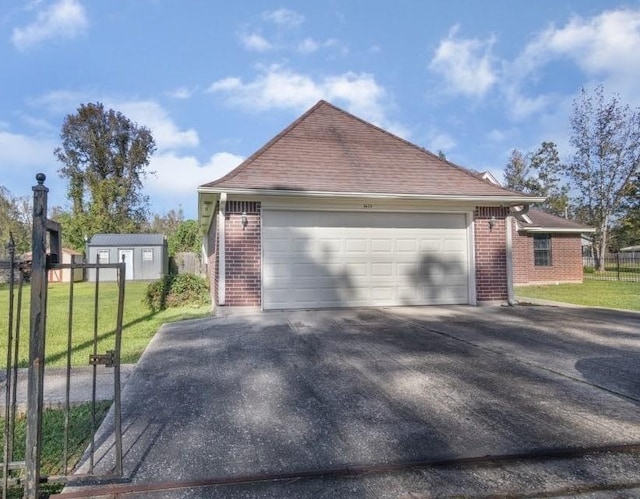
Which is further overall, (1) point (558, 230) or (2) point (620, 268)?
(2) point (620, 268)

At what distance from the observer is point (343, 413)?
3420 millimetres

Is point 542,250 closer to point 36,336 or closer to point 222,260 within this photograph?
point 222,260

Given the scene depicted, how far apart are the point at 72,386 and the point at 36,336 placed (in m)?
2.47

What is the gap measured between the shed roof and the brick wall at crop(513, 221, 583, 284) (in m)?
19.8

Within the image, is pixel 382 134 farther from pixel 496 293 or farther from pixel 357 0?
pixel 496 293

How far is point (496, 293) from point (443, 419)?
7202 mm

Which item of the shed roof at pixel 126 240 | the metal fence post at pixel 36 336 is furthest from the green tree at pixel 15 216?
A: the metal fence post at pixel 36 336

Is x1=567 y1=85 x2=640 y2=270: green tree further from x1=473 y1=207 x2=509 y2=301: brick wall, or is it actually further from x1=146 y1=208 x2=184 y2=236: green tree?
x1=146 y1=208 x2=184 y2=236: green tree

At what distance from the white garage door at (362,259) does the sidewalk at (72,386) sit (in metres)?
4.25

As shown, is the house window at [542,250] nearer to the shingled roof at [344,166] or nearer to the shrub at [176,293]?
the shingled roof at [344,166]

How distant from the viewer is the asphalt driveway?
2447 mm

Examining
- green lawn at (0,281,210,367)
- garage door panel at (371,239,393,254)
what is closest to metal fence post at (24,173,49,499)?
green lawn at (0,281,210,367)

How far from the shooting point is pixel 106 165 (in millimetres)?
35594

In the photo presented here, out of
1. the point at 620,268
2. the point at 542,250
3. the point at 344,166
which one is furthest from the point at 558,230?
the point at 344,166
